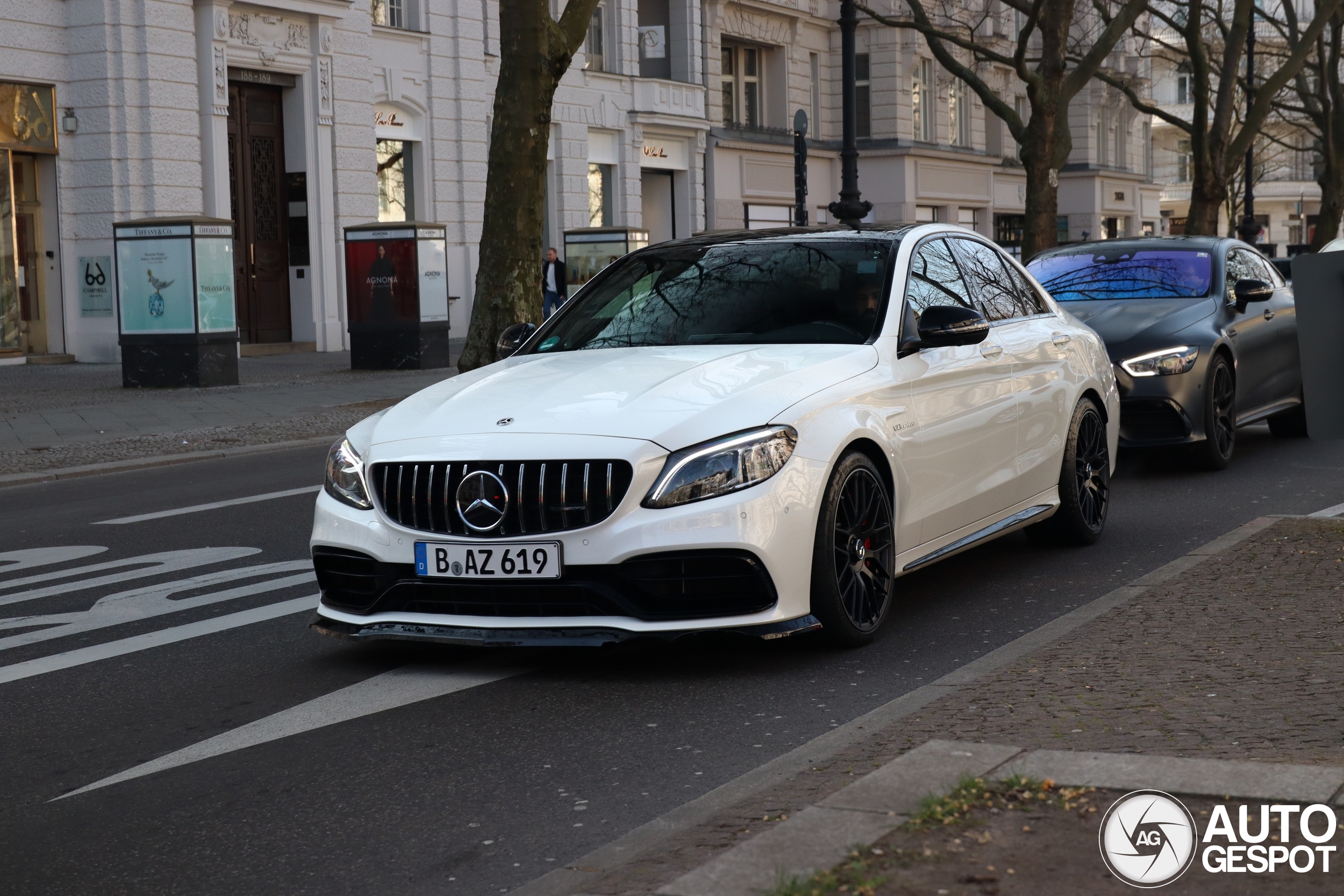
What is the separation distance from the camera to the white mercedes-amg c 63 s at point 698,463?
5.40 m

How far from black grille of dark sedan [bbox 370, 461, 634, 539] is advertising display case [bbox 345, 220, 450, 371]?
18455mm

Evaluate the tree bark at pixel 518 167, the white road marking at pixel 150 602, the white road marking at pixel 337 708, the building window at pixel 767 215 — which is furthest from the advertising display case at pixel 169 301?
the building window at pixel 767 215

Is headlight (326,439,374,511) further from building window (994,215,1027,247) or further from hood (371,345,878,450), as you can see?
building window (994,215,1027,247)

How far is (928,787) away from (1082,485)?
450 centimetres

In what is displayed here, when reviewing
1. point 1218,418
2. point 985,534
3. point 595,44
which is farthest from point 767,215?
point 985,534

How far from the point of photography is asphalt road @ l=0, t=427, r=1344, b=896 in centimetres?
403

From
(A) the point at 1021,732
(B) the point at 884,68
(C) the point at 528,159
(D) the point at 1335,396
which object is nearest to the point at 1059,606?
(D) the point at 1335,396

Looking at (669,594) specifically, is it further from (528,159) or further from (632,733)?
(528,159)

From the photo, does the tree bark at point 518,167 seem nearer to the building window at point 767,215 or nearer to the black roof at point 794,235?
the black roof at point 794,235

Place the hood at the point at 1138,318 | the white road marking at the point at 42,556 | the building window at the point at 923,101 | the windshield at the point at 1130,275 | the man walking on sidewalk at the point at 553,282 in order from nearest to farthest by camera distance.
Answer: the white road marking at the point at 42,556
the hood at the point at 1138,318
the windshield at the point at 1130,275
the man walking on sidewalk at the point at 553,282
the building window at the point at 923,101

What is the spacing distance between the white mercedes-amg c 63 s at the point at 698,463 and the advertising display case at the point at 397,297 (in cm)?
1677

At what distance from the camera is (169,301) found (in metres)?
20.3

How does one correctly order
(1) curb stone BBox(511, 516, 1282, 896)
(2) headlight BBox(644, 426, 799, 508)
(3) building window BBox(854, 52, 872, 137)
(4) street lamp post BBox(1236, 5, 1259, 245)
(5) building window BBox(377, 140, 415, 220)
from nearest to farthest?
1. (1) curb stone BBox(511, 516, 1282, 896)
2. (2) headlight BBox(644, 426, 799, 508)
3. (5) building window BBox(377, 140, 415, 220)
4. (4) street lamp post BBox(1236, 5, 1259, 245)
5. (3) building window BBox(854, 52, 872, 137)

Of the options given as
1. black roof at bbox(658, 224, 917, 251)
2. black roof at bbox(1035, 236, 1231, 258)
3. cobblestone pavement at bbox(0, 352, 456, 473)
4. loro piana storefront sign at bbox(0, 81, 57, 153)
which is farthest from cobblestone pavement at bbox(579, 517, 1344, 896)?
loro piana storefront sign at bbox(0, 81, 57, 153)
